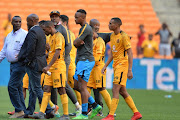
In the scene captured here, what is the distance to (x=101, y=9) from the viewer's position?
91.2 ft

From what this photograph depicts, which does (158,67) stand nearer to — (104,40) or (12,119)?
(104,40)

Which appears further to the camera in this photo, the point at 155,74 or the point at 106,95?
the point at 155,74

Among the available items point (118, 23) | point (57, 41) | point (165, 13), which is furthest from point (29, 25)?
point (165, 13)

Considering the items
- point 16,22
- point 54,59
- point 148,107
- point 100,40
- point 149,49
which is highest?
point 149,49

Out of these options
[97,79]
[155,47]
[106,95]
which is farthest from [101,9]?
[106,95]

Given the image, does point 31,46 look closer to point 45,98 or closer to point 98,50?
point 45,98

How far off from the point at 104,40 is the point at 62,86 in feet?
8.03

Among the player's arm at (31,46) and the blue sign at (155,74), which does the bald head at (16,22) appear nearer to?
the player's arm at (31,46)

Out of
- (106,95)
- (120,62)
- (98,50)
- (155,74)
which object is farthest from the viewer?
(155,74)

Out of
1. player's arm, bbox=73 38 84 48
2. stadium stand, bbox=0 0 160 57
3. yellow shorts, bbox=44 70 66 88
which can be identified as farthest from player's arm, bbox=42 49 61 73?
stadium stand, bbox=0 0 160 57

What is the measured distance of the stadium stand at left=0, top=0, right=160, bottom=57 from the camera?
27203 millimetres

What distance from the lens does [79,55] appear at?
9492mm

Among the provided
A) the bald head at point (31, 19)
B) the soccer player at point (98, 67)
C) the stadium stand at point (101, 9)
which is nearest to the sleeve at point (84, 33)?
the bald head at point (31, 19)

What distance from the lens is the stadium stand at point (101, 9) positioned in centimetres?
2720
